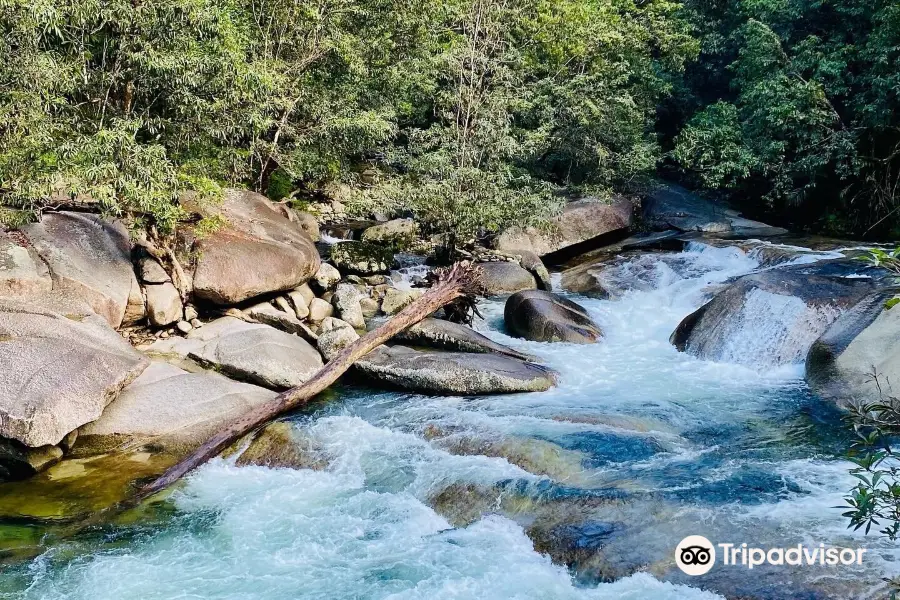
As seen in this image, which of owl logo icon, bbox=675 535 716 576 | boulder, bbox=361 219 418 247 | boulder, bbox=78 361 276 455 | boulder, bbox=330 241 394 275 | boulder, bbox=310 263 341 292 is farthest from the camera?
boulder, bbox=361 219 418 247

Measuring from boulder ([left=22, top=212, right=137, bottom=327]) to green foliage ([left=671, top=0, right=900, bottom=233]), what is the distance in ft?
54.1

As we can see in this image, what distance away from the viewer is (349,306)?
557 inches

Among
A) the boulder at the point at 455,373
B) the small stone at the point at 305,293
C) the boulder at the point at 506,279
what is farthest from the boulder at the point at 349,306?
the boulder at the point at 506,279

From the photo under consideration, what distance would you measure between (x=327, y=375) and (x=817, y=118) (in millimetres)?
15598

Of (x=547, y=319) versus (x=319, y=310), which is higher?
(x=547, y=319)

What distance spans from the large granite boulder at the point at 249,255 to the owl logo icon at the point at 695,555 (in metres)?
9.48

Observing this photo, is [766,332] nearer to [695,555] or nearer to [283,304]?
[695,555]

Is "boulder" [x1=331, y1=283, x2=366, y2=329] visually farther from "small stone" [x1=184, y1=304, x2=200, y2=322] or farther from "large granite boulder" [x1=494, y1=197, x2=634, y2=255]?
"large granite boulder" [x1=494, y1=197, x2=634, y2=255]

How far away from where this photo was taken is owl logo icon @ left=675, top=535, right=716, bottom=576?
5.75m

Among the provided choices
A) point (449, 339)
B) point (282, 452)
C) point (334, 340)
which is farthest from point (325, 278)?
point (282, 452)

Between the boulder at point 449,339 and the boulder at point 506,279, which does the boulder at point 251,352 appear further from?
the boulder at point 506,279

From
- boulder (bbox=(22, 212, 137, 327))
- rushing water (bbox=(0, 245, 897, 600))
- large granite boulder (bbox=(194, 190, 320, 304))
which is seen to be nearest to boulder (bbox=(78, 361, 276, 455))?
rushing water (bbox=(0, 245, 897, 600))

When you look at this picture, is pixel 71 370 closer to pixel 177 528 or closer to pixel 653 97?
pixel 177 528

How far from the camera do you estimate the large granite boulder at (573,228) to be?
19641 mm
